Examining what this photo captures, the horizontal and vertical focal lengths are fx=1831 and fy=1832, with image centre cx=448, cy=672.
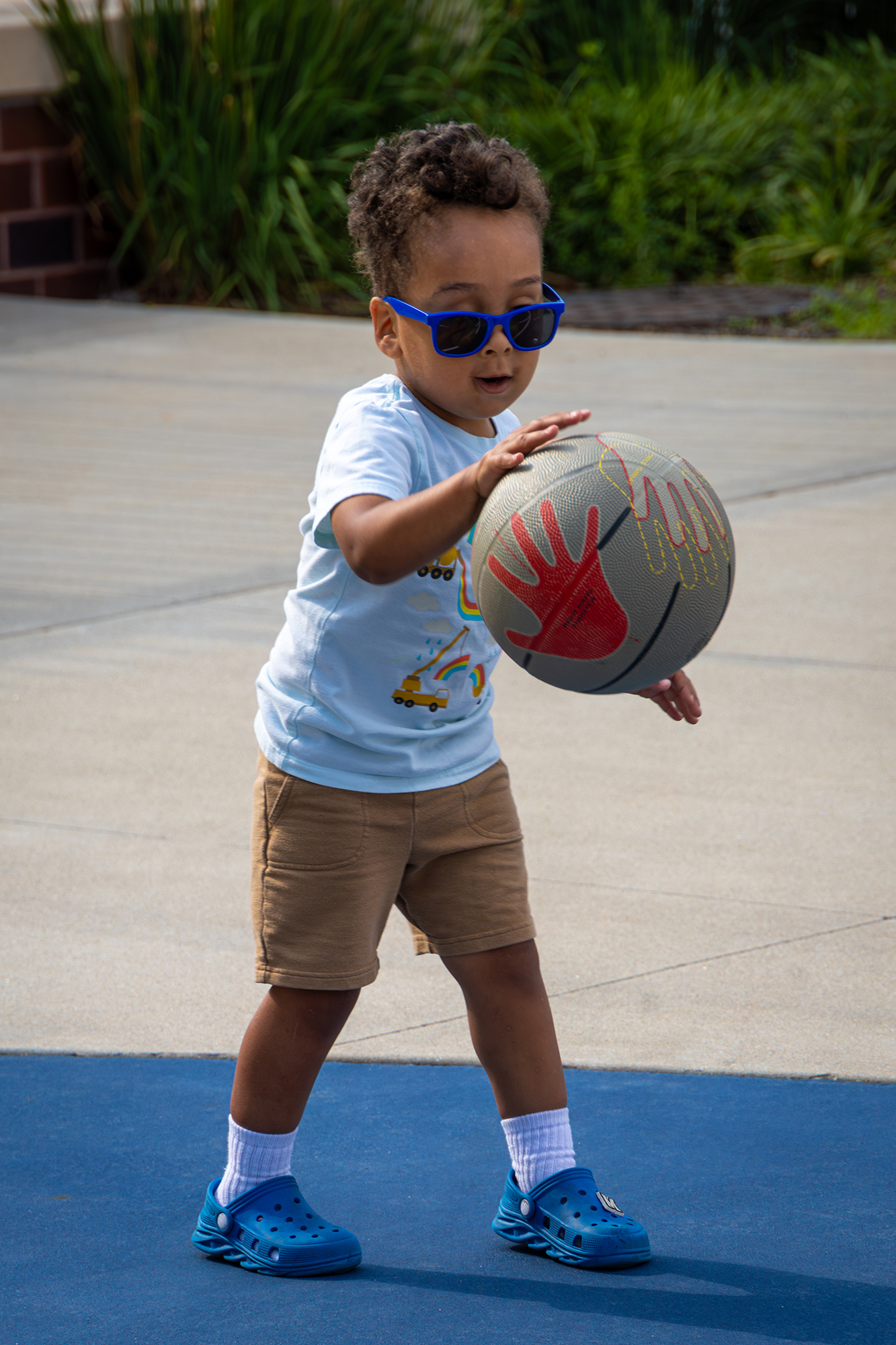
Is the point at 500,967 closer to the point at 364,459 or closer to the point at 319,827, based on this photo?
the point at 319,827

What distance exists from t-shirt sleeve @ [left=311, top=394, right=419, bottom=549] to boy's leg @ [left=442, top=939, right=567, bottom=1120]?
27.1 inches

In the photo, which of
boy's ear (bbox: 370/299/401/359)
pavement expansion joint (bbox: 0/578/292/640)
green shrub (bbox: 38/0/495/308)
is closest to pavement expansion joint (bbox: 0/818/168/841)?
pavement expansion joint (bbox: 0/578/292/640)

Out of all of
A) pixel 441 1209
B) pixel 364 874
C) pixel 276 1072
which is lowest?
pixel 441 1209

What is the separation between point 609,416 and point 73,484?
111 inches

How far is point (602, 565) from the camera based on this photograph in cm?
255

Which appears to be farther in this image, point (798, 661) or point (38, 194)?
point (38, 194)

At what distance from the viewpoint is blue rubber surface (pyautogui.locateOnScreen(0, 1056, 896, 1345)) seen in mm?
2584

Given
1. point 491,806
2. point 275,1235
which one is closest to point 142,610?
point 491,806

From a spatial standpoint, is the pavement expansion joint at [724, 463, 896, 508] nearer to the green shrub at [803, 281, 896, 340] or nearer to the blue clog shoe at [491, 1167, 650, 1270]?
the green shrub at [803, 281, 896, 340]

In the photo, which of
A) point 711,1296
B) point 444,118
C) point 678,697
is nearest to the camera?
point 711,1296

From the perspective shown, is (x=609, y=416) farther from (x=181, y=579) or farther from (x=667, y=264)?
(x=667, y=264)

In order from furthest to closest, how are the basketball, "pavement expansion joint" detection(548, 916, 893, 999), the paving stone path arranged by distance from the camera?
the paving stone path → "pavement expansion joint" detection(548, 916, 893, 999) → the basketball

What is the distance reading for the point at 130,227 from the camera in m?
13.5

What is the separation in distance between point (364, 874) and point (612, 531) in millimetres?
632
